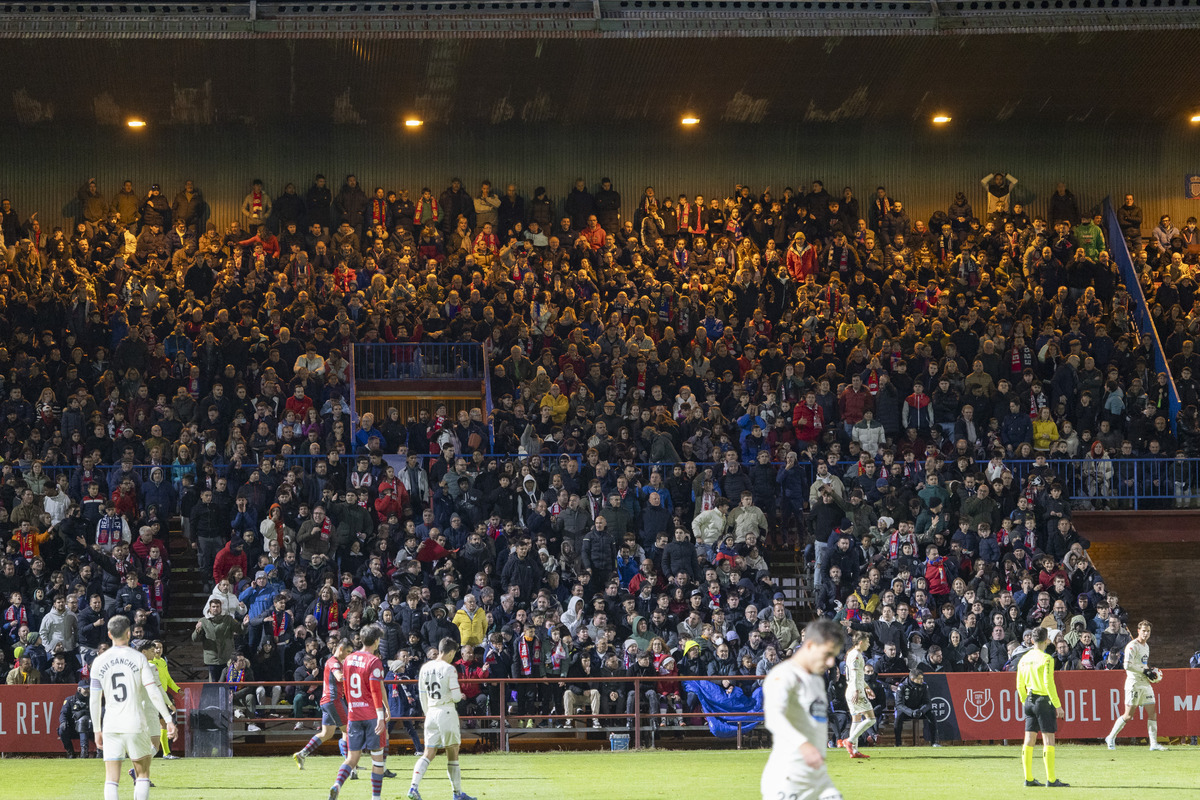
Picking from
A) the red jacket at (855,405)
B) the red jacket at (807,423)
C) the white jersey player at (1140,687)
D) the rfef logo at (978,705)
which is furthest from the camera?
the red jacket at (855,405)

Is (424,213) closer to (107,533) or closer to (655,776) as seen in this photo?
(107,533)

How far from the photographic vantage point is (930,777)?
1566 cm

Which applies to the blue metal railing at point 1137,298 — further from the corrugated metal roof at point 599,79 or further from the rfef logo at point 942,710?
the rfef logo at point 942,710

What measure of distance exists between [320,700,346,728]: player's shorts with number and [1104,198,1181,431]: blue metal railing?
16.6 m

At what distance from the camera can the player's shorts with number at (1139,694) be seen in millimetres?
18188

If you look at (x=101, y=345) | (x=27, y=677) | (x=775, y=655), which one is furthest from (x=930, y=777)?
(x=101, y=345)

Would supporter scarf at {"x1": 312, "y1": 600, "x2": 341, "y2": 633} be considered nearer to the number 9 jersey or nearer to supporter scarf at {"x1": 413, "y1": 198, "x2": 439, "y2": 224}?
the number 9 jersey

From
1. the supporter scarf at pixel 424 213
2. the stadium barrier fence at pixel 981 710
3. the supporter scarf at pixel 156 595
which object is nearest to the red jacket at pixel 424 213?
the supporter scarf at pixel 424 213

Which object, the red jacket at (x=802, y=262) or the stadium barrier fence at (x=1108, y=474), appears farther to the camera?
Result: the red jacket at (x=802, y=262)

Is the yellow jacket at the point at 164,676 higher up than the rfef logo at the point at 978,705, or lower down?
higher up

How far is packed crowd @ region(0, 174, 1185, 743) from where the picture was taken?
20.4 meters

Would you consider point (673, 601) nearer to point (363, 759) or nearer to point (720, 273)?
point (363, 759)

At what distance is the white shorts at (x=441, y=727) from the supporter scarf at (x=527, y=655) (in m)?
6.17

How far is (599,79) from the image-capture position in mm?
30266
